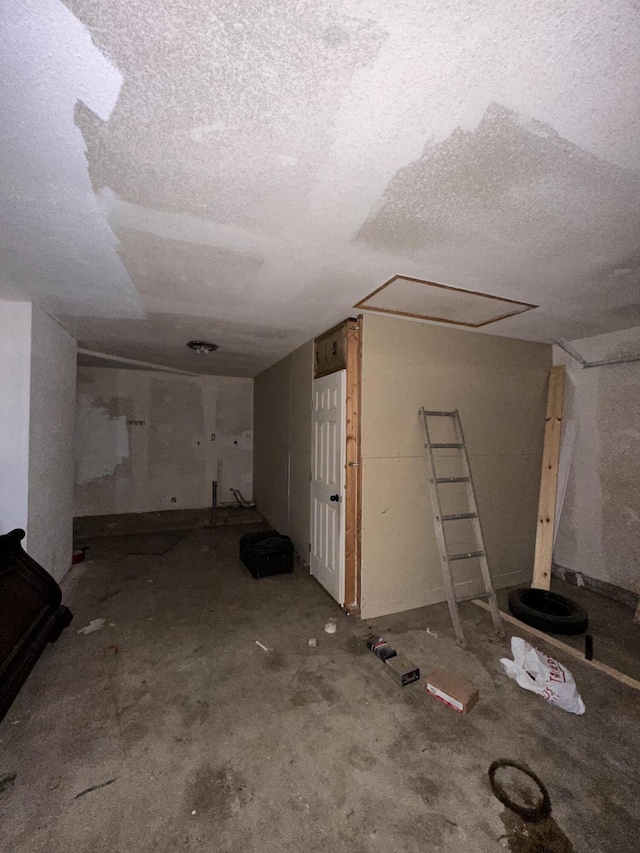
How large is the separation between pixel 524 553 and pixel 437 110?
13.1ft

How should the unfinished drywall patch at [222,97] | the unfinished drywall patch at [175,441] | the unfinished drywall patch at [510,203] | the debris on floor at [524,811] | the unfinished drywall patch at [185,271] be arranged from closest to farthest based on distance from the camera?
the unfinished drywall patch at [222,97]
the unfinished drywall patch at [510,203]
the debris on floor at [524,811]
the unfinished drywall patch at [185,271]
the unfinished drywall patch at [175,441]

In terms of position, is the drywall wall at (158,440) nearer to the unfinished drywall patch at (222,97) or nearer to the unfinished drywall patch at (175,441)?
the unfinished drywall patch at (175,441)

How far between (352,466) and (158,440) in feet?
15.1

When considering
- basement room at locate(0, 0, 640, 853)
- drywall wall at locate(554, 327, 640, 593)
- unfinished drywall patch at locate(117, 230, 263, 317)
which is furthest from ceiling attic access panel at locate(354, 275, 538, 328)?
drywall wall at locate(554, 327, 640, 593)

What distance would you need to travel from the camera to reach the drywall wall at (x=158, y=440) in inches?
229

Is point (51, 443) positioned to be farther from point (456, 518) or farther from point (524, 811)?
point (524, 811)

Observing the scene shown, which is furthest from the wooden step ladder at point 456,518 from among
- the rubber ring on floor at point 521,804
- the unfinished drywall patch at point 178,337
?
the unfinished drywall patch at point 178,337

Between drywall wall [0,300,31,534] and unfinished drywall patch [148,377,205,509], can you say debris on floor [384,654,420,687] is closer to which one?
drywall wall [0,300,31,534]

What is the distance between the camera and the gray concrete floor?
1.35m

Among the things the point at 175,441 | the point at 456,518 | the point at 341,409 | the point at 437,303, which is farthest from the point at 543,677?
the point at 175,441

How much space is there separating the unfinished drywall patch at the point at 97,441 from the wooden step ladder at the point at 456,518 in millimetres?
5261

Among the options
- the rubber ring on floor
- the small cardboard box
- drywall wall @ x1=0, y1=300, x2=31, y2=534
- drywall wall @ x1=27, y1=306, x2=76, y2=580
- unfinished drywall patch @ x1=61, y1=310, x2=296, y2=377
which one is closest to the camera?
the rubber ring on floor

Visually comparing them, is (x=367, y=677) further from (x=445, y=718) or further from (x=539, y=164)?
(x=539, y=164)

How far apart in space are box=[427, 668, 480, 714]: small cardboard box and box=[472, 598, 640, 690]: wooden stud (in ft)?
3.12
